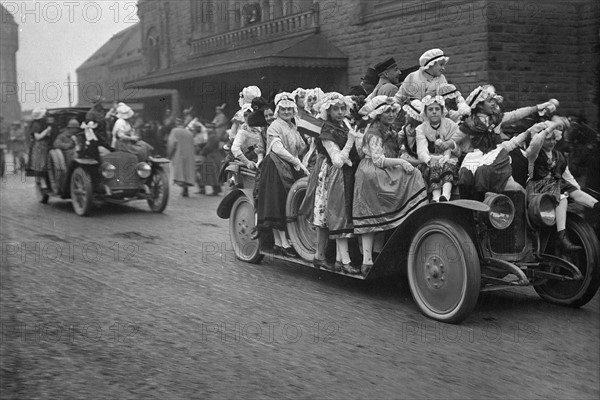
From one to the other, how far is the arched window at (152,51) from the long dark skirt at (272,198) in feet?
69.1

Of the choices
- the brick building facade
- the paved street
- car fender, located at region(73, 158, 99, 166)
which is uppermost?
the brick building facade

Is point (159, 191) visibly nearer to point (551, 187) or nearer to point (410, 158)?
point (410, 158)

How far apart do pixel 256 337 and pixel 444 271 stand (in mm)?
1534

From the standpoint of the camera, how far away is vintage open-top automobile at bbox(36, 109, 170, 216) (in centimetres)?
1194

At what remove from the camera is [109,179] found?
473 inches

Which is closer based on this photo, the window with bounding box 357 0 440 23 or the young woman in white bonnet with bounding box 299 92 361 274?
the young woman in white bonnet with bounding box 299 92 361 274

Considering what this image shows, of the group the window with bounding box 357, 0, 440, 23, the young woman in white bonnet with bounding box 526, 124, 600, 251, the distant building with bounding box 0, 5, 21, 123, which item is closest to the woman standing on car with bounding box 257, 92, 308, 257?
the young woman in white bonnet with bounding box 526, 124, 600, 251

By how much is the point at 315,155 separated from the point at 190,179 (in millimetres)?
8742

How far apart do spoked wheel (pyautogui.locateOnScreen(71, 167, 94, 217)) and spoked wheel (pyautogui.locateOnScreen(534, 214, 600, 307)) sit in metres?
7.96

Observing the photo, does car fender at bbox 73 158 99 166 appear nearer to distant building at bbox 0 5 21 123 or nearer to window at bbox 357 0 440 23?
distant building at bbox 0 5 21 123

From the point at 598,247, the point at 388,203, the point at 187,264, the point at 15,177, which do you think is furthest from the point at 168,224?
the point at 15,177

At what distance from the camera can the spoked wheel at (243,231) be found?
26.0ft

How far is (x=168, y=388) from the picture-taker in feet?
12.9

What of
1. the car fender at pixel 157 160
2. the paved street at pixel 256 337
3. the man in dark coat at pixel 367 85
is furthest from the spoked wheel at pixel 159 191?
the man in dark coat at pixel 367 85
